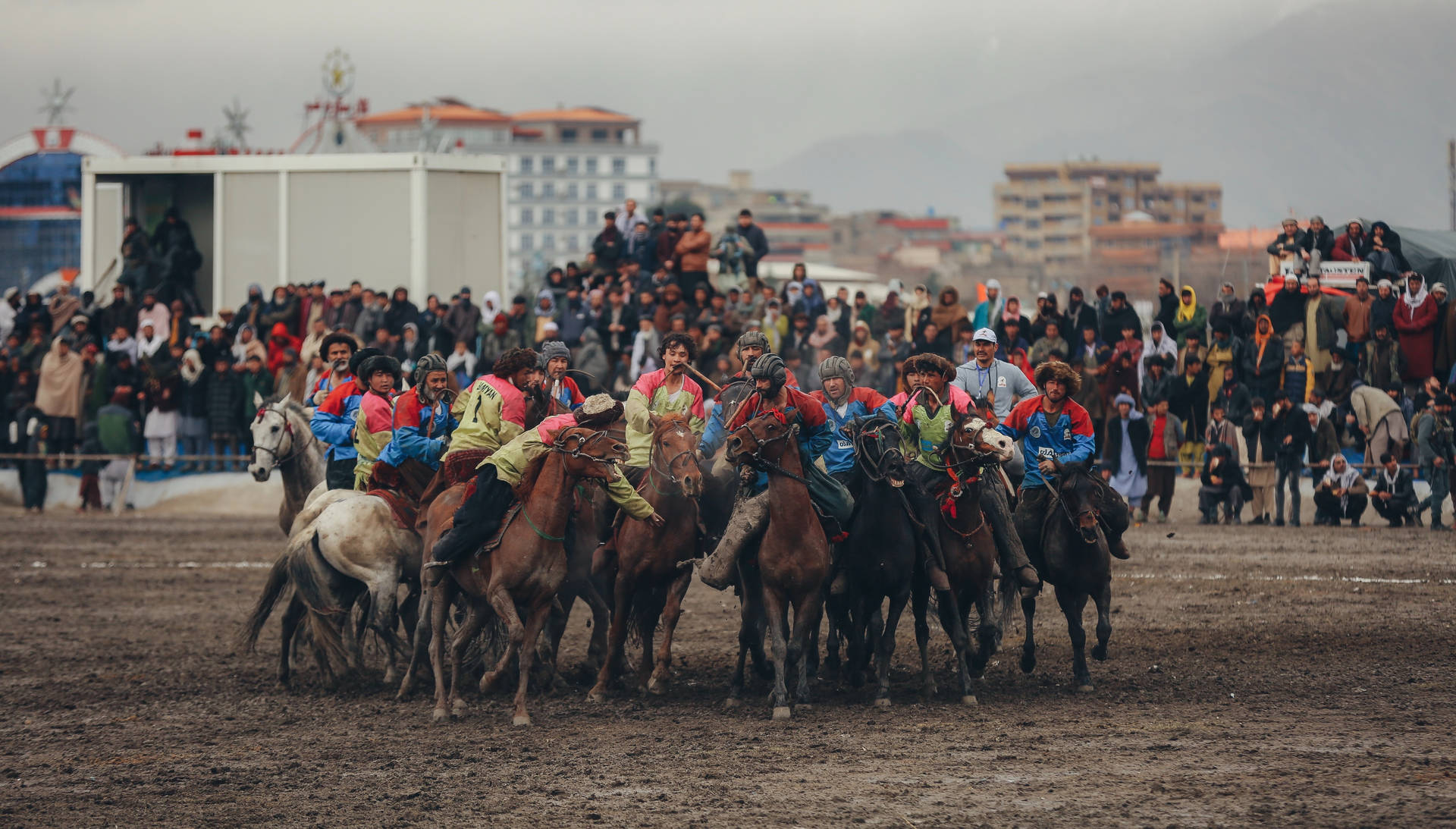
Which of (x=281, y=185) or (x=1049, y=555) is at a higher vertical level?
(x=281, y=185)

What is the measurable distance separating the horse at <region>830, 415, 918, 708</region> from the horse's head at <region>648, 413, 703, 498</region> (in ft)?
3.55

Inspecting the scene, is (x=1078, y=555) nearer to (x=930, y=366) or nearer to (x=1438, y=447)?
(x=930, y=366)

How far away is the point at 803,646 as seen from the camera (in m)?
10.4

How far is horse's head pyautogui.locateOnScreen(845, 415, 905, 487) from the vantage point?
410 inches

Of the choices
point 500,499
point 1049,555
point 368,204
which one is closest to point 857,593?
point 1049,555

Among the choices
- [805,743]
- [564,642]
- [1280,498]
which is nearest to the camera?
[805,743]

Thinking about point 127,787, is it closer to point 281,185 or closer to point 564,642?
point 564,642

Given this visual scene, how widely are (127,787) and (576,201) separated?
15483 cm

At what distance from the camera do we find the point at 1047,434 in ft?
37.1

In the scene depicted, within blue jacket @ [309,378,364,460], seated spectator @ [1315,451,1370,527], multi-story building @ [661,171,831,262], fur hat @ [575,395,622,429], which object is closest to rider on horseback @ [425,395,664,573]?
fur hat @ [575,395,622,429]

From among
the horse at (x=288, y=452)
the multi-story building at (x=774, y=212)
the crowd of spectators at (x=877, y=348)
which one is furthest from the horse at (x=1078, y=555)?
the multi-story building at (x=774, y=212)

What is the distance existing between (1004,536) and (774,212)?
466 feet

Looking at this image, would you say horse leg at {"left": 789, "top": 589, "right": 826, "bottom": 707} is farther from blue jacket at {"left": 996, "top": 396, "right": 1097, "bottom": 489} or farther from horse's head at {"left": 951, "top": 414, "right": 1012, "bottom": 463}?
blue jacket at {"left": 996, "top": 396, "right": 1097, "bottom": 489}

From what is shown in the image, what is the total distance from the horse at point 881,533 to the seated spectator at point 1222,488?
9499 mm
